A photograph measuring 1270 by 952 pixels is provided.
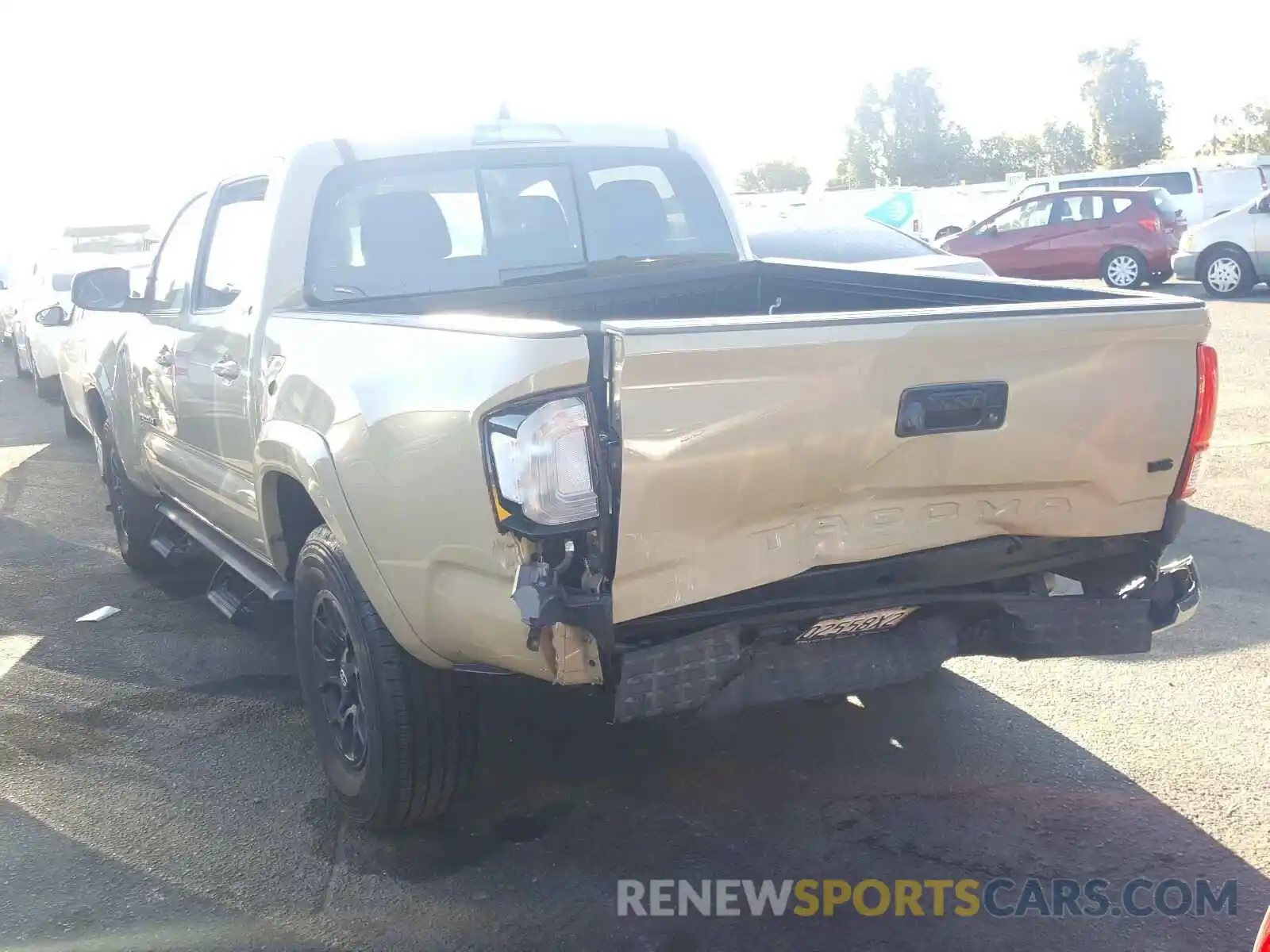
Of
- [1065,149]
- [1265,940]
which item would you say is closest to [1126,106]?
[1065,149]

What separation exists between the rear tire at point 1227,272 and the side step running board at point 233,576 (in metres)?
15.7

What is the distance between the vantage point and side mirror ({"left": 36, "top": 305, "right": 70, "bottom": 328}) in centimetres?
659

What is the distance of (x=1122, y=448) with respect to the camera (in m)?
3.32

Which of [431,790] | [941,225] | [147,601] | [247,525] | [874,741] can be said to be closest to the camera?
[431,790]

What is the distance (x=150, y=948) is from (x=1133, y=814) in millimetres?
2697

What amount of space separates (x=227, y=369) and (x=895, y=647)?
2484 mm

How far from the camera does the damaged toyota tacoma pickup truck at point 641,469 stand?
279cm

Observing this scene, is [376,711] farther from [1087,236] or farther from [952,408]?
[1087,236]

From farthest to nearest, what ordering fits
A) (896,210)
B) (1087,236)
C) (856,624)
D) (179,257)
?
(896,210) < (1087,236) < (179,257) < (856,624)

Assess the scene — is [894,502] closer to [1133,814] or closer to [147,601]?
[1133,814]

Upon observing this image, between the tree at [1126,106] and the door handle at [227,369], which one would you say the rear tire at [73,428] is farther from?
the tree at [1126,106]

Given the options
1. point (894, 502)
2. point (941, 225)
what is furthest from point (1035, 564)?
point (941, 225)

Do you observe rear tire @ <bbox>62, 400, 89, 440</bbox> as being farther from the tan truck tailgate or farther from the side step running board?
the tan truck tailgate

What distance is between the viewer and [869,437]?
9.80 ft
